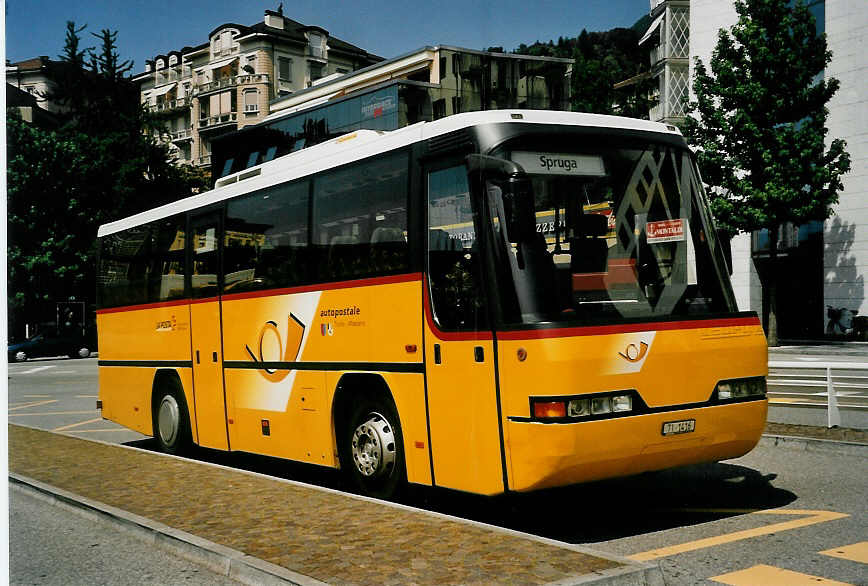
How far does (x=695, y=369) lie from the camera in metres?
7.46

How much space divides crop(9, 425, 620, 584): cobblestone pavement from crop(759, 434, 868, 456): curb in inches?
227

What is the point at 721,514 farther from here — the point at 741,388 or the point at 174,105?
the point at 174,105

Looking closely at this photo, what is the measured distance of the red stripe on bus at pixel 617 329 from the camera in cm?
687

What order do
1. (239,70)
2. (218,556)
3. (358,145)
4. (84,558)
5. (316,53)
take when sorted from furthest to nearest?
1. (358,145)
2. (84,558)
3. (239,70)
4. (218,556)
5. (316,53)

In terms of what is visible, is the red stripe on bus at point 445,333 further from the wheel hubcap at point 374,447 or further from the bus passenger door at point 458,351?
the wheel hubcap at point 374,447

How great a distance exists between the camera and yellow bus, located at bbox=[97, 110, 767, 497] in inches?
275

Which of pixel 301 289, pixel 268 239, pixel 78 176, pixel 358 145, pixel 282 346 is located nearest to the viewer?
pixel 358 145

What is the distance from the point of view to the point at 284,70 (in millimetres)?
6680

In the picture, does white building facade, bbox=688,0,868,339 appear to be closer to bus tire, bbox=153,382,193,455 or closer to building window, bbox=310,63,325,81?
bus tire, bbox=153,382,193,455

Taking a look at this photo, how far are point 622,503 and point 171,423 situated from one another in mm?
6404

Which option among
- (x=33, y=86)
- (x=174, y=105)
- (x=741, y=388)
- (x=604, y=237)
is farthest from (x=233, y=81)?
(x=741, y=388)

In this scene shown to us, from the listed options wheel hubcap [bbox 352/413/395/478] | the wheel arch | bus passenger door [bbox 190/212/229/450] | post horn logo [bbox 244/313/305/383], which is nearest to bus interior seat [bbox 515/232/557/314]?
wheel hubcap [bbox 352/413/395/478]

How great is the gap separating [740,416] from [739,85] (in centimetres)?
2800

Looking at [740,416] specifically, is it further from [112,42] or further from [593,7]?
[112,42]
